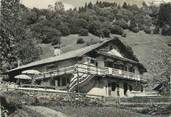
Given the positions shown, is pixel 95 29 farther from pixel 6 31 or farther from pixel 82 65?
pixel 6 31

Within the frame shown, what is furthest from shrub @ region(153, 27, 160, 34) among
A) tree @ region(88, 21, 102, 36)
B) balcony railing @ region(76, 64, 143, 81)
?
balcony railing @ region(76, 64, 143, 81)

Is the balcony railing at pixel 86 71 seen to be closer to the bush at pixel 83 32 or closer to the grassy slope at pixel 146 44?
the grassy slope at pixel 146 44

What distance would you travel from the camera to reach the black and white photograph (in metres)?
31.8

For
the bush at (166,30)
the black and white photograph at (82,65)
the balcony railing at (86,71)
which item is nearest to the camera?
the black and white photograph at (82,65)

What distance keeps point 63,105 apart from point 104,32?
94.9 metres

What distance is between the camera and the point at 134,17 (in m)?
158

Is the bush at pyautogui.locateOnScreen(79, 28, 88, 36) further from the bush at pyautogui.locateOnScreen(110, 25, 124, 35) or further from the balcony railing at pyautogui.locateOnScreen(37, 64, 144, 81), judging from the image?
the balcony railing at pyautogui.locateOnScreen(37, 64, 144, 81)

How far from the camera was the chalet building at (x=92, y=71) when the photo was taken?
61.0 m

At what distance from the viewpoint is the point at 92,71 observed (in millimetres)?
62344

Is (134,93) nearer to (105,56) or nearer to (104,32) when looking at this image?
(105,56)

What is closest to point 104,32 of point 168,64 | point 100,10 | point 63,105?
point 100,10

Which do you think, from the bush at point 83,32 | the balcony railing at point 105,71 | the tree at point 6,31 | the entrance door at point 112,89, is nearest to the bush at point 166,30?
the bush at point 83,32

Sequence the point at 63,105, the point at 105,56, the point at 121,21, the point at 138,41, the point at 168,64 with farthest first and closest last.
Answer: the point at 121,21 → the point at 138,41 → the point at 105,56 → the point at 168,64 → the point at 63,105

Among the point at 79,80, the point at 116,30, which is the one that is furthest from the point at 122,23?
the point at 79,80
